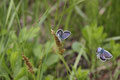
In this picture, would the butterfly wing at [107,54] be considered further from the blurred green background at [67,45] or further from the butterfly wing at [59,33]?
the blurred green background at [67,45]

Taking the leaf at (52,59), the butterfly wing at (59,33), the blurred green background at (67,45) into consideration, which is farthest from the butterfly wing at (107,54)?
the leaf at (52,59)

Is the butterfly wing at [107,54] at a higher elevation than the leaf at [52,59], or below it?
below

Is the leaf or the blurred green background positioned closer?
the blurred green background

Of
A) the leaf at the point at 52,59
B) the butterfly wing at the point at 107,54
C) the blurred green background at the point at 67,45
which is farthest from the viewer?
the leaf at the point at 52,59

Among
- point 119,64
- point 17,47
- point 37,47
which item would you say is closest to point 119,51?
point 119,64

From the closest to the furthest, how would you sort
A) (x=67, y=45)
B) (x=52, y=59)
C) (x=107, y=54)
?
(x=107, y=54), (x=52, y=59), (x=67, y=45)

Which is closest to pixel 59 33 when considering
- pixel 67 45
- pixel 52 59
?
pixel 52 59

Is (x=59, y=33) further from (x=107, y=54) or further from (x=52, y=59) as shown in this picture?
(x=52, y=59)

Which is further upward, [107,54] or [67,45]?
[67,45]

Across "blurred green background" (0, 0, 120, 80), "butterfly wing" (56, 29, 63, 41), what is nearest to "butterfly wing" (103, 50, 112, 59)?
"butterfly wing" (56, 29, 63, 41)

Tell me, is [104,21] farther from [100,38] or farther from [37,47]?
[37,47]

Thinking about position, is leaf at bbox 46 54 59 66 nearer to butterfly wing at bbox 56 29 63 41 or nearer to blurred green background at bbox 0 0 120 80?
blurred green background at bbox 0 0 120 80
